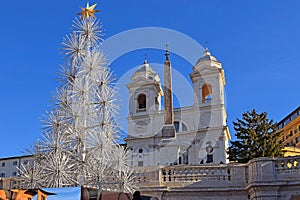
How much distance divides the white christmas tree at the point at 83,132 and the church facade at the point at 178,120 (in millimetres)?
39144

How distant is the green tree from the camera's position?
2500 cm

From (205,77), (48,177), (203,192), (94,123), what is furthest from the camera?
(205,77)

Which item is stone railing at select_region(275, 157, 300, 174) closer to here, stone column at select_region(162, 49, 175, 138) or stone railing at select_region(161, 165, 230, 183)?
stone railing at select_region(161, 165, 230, 183)

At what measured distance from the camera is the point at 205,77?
59062 millimetres

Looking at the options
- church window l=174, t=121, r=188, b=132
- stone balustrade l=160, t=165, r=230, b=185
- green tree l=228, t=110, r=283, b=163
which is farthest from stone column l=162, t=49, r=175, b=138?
stone balustrade l=160, t=165, r=230, b=185

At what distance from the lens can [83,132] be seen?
39.5 ft

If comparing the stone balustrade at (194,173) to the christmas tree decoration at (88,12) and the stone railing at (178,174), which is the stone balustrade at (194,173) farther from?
the christmas tree decoration at (88,12)

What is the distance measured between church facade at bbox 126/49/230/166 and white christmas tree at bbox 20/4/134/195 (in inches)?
1541

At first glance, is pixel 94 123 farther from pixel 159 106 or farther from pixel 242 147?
pixel 159 106

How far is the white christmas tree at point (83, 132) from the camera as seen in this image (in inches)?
438

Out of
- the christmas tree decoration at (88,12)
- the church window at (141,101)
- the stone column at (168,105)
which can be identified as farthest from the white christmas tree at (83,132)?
the church window at (141,101)

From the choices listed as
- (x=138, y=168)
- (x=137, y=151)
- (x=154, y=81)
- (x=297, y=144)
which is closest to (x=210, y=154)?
(x=137, y=151)

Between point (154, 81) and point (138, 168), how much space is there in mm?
48277

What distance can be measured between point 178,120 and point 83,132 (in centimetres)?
4864
